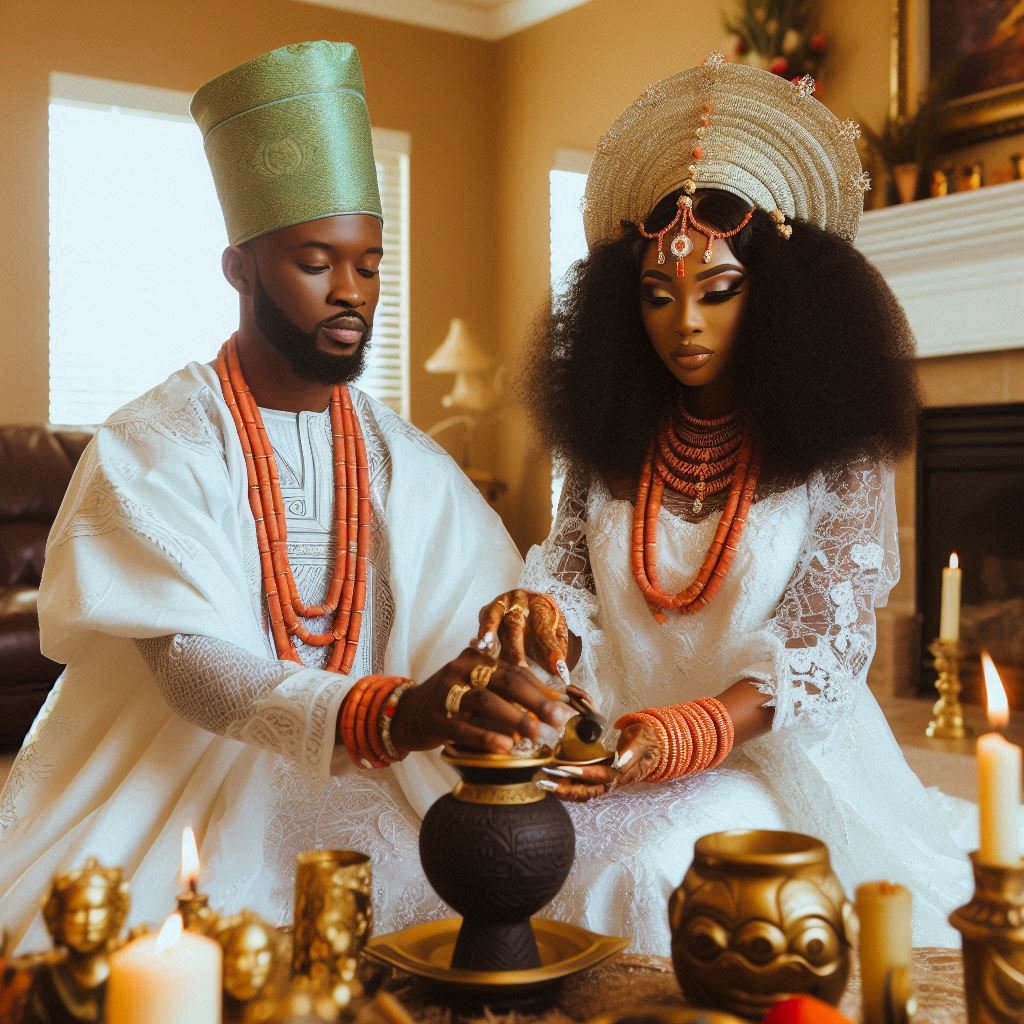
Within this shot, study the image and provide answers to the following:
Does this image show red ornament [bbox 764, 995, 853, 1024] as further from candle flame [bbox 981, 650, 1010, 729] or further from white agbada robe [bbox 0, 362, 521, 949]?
white agbada robe [bbox 0, 362, 521, 949]

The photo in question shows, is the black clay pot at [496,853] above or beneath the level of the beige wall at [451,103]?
beneath

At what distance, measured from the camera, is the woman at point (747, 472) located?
2102 millimetres

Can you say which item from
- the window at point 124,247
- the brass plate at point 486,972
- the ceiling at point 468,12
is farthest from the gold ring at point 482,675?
the ceiling at point 468,12

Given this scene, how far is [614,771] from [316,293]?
3.45ft

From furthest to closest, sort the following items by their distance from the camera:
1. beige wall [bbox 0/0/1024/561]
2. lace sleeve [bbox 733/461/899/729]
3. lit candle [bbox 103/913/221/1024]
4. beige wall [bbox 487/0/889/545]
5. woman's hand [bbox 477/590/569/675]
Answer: beige wall [bbox 487/0/889/545] < beige wall [bbox 0/0/1024/561] < lace sleeve [bbox 733/461/899/729] < woman's hand [bbox 477/590/569/675] < lit candle [bbox 103/913/221/1024]

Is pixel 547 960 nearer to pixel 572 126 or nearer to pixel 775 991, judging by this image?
pixel 775 991

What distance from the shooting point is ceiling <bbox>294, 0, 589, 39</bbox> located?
8.40 m

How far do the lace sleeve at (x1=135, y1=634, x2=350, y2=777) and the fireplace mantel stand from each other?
426 cm

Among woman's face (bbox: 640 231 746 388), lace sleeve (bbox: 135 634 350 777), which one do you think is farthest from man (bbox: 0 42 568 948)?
woman's face (bbox: 640 231 746 388)

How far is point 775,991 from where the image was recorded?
118cm

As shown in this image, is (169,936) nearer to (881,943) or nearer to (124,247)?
(881,943)

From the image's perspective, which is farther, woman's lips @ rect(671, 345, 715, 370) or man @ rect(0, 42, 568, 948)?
woman's lips @ rect(671, 345, 715, 370)

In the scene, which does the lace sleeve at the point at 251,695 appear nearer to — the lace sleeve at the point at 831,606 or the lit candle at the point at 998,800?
the lace sleeve at the point at 831,606

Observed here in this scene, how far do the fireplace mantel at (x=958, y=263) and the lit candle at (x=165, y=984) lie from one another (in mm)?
4990
